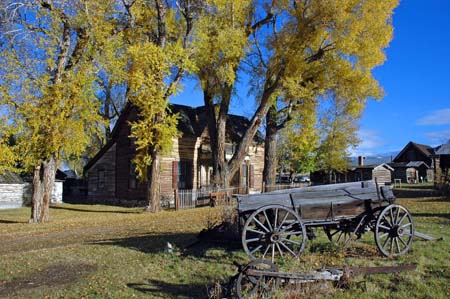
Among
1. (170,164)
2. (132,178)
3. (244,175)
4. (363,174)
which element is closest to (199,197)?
(170,164)

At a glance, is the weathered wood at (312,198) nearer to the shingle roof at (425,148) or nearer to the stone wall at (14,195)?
the stone wall at (14,195)

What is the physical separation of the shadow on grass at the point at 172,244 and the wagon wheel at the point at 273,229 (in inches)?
44.6

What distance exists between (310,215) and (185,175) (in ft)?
65.8

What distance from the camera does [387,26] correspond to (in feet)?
76.1

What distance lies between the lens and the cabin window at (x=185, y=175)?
1091 inches

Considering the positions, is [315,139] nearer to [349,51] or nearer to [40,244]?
[349,51]

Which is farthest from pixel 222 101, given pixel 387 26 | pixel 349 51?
pixel 387 26

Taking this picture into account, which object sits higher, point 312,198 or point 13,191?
point 312,198

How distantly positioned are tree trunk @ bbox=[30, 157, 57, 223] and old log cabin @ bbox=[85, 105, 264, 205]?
354 inches

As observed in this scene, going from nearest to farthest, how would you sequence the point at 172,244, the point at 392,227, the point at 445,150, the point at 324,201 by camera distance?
the point at 324,201 < the point at 392,227 < the point at 172,244 < the point at 445,150

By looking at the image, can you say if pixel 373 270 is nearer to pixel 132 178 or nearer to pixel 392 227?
pixel 392 227

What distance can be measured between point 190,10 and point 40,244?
15.4 metres

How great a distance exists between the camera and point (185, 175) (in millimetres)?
27922

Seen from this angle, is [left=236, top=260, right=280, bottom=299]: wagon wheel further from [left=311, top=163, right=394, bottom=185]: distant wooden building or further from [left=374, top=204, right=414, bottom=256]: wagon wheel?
[left=311, top=163, right=394, bottom=185]: distant wooden building
